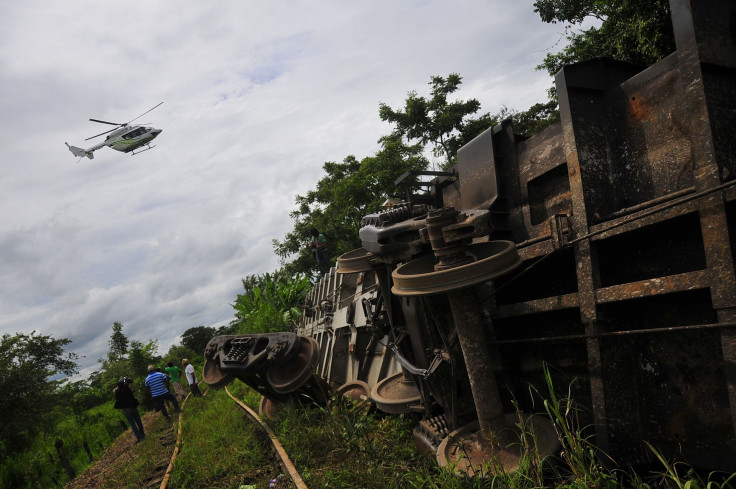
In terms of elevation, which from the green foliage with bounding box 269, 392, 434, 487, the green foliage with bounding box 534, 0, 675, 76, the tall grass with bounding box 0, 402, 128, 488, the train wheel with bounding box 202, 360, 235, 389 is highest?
the green foliage with bounding box 534, 0, 675, 76

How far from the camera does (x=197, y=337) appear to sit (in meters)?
34.8

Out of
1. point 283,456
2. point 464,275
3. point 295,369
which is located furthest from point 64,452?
point 464,275

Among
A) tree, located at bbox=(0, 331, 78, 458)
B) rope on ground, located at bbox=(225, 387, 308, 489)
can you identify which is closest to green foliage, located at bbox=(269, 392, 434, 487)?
rope on ground, located at bbox=(225, 387, 308, 489)

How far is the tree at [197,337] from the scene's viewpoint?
1339 inches

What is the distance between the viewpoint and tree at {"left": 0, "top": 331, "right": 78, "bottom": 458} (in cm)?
1558

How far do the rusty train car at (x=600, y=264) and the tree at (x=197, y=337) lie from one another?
32089 mm

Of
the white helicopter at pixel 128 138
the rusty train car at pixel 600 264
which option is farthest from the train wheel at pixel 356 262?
the white helicopter at pixel 128 138

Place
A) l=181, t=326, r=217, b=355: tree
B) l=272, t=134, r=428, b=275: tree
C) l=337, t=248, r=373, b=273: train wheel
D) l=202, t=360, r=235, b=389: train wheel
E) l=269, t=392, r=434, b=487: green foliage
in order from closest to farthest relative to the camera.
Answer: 1. l=269, t=392, r=434, b=487: green foliage
2. l=337, t=248, r=373, b=273: train wheel
3. l=202, t=360, r=235, b=389: train wheel
4. l=272, t=134, r=428, b=275: tree
5. l=181, t=326, r=217, b=355: tree

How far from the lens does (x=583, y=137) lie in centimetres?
364

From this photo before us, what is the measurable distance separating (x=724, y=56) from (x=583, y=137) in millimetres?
983

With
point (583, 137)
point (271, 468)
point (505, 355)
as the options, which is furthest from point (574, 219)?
point (271, 468)

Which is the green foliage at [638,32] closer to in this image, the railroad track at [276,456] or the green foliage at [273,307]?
the railroad track at [276,456]

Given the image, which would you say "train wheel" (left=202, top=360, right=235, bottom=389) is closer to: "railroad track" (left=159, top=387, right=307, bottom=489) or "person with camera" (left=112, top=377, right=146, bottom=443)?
"railroad track" (left=159, top=387, right=307, bottom=489)

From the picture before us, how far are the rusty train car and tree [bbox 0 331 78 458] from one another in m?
16.9
